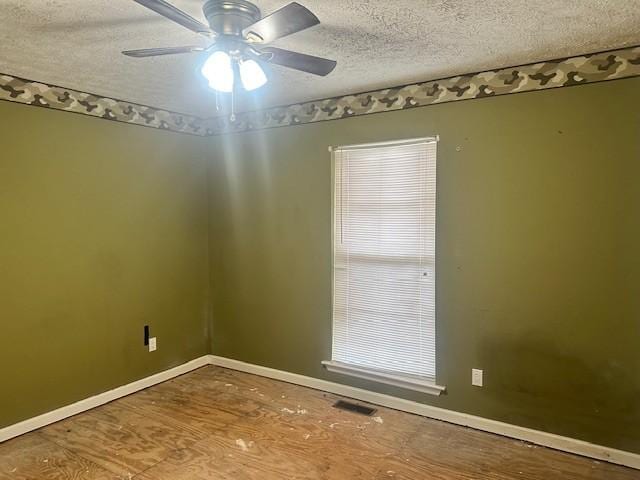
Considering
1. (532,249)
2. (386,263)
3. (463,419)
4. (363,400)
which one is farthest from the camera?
(363,400)

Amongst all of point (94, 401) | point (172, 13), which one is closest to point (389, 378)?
point (94, 401)

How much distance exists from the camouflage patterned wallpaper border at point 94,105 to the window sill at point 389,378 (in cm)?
239

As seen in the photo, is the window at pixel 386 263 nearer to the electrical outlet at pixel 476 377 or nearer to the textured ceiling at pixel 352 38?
the electrical outlet at pixel 476 377

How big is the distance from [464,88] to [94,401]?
3.41 meters

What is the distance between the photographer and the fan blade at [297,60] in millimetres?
1862

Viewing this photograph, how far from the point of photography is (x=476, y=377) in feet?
9.52

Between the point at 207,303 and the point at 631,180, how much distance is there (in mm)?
3402

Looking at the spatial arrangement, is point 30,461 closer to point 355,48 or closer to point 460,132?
point 355,48

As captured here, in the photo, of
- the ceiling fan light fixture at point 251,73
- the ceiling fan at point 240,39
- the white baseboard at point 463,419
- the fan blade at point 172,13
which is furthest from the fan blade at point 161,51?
the white baseboard at point 463,419

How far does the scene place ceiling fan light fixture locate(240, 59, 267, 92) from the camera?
1984 mm

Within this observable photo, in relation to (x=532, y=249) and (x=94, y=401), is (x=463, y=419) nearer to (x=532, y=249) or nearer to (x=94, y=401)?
(x=532, y=249)

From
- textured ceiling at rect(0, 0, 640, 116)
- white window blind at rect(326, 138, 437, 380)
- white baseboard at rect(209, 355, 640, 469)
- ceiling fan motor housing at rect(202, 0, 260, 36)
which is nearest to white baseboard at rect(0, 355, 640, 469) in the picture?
white baseboard at rect(209, 355, 640, 469)

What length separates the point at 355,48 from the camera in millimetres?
2326

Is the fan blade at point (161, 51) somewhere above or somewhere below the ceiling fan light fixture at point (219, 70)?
above
